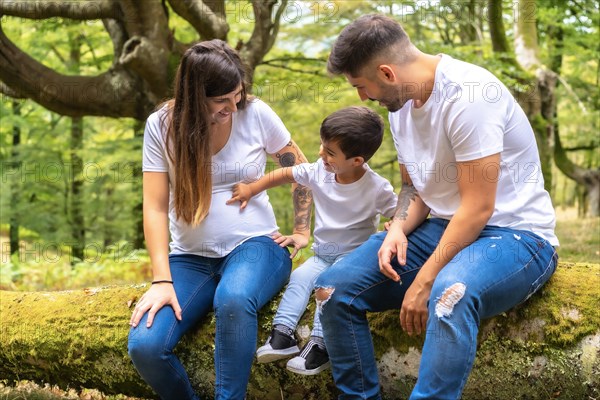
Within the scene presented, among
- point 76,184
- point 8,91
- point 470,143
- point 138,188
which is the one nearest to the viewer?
point 470,143

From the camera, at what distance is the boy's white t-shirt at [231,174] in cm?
287

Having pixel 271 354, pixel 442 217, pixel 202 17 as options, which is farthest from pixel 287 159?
pixel 202 17

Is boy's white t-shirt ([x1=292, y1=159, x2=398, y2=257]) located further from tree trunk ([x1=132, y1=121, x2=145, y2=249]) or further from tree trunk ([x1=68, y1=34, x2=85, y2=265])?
tree trunk ([x1=68, y1=34, x2=85, y2=265])

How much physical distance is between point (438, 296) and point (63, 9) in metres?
5.14

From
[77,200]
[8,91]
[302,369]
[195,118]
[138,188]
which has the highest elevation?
[195,118]

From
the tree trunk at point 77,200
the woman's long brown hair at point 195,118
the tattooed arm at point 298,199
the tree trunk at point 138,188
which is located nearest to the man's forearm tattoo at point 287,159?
the tattooed arm at point 298,199

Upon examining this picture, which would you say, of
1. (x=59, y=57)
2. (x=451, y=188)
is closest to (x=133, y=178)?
(x=59, y=57)

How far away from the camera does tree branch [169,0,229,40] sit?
5984mm

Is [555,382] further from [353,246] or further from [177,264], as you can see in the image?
[177,264]

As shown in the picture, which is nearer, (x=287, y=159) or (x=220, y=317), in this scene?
(x=220, y=317)

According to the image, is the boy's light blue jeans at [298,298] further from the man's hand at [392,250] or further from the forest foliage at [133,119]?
the forest foliage at [133,119]

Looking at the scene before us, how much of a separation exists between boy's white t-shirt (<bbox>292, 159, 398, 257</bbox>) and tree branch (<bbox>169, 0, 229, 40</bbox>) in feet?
11.5

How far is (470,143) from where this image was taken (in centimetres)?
225

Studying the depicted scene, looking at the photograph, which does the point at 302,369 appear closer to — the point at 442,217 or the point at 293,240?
the point at 293,240
